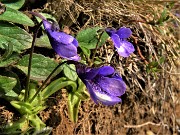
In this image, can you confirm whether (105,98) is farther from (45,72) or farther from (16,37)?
(16,37)

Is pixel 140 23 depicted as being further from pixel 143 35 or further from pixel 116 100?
pixel 116 100

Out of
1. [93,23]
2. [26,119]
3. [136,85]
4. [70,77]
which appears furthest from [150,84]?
[26,119]

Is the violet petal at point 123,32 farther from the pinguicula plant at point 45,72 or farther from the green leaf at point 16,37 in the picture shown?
the green leaf at point 16,37

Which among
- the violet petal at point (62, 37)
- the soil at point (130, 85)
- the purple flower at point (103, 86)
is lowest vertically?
the soil at point (130, 85)

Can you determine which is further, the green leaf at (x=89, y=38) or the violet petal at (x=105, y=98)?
the green leaf at (x=89, y=38)

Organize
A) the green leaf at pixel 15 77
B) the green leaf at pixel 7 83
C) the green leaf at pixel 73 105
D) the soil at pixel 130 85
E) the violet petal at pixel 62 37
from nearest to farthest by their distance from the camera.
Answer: the violet petal at pixel 62 37, the green leaf at pixel 7 83, the green leaf at pixel 15 77, the green leaf at pixel 73 105, the soil at pixel 130 85

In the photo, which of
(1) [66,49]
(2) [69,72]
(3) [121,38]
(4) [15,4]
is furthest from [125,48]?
(4) [15,4]

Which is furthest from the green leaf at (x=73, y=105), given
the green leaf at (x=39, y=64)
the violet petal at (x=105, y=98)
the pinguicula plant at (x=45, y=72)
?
the violet petal at (x=105, y=98)
